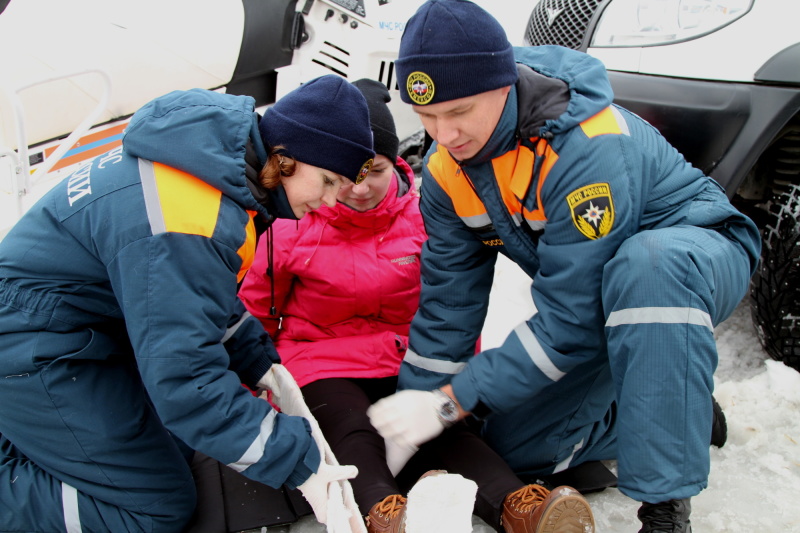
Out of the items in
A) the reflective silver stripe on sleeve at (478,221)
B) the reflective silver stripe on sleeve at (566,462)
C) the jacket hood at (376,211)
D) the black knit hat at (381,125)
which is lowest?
the reflective silver stripe on sleeve at (566,462)

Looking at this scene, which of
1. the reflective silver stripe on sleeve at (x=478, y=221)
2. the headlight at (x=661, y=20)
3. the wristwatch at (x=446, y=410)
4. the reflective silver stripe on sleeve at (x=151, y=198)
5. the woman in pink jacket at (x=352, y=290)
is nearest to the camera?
the reflective silver stripe on sleeve at (x=151, y=198)

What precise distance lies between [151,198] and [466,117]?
0.69 metres

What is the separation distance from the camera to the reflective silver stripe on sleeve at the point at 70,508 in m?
1.60

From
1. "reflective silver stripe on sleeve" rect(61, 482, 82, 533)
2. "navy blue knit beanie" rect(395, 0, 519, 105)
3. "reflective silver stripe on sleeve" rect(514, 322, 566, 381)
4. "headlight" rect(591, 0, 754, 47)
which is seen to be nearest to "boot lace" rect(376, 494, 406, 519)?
"reflective silver stripe on sleeve" rect(514, 322, 566, 381)

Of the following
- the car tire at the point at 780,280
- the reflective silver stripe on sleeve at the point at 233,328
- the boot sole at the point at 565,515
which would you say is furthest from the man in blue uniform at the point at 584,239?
the car tire at the point at 780,280

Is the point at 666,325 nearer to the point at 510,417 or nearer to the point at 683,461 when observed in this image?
the point at 683,461

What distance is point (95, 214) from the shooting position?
1.40m

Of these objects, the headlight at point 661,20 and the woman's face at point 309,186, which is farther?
the headlight at point 661,20

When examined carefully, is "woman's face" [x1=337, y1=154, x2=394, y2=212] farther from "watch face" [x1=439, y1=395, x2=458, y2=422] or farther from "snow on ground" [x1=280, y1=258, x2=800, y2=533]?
"snow on ground" [x1=280, y1=258, x2=800, y2=533]

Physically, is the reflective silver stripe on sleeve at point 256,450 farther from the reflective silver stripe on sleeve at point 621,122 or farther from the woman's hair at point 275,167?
the reflective silver stripe on sleeve at point 621,122

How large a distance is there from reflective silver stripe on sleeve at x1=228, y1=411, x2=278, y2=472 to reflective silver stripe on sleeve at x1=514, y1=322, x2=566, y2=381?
609 millimetres

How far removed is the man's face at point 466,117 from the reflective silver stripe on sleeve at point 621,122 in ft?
0.81

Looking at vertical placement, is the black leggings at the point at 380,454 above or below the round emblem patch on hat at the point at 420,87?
below

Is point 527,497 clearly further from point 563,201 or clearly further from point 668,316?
point 563,201
